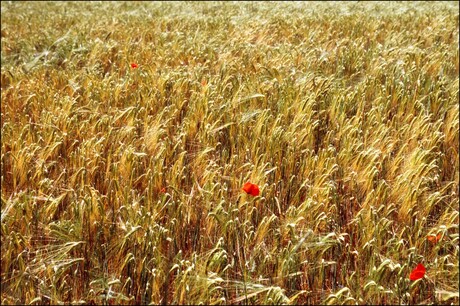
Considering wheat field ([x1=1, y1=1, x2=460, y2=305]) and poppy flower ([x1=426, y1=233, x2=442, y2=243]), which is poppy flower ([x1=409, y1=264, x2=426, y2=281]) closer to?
wheat field ([x1=1, y1=1, x2=460, y2=305])

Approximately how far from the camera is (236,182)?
1996 millimetres

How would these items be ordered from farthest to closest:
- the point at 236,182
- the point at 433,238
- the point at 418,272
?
the point at 236,182 → the point at 433,238 → the point at 418,272

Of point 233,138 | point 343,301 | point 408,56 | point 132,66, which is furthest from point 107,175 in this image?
point 408,56

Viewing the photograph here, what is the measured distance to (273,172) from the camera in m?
2.10

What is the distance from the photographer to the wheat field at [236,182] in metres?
1.51

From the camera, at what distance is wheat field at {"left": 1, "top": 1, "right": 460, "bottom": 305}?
1.51 meters

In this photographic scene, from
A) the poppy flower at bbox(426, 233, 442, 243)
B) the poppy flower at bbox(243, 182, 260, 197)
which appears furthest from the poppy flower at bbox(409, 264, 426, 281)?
the poppy flower at bbox(243, 182, 260, 197)

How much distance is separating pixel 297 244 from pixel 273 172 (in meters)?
0.61

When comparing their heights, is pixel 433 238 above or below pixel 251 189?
below

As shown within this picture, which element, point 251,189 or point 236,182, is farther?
point 236,182

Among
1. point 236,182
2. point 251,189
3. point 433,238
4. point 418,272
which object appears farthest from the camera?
point 236,182

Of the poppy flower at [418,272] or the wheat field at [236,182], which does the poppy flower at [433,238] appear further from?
the poppy flower at [418,272]

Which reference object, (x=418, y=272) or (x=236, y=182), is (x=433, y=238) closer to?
(x=418, y=272)

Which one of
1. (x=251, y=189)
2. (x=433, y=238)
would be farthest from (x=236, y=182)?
(x=433, y=238)
